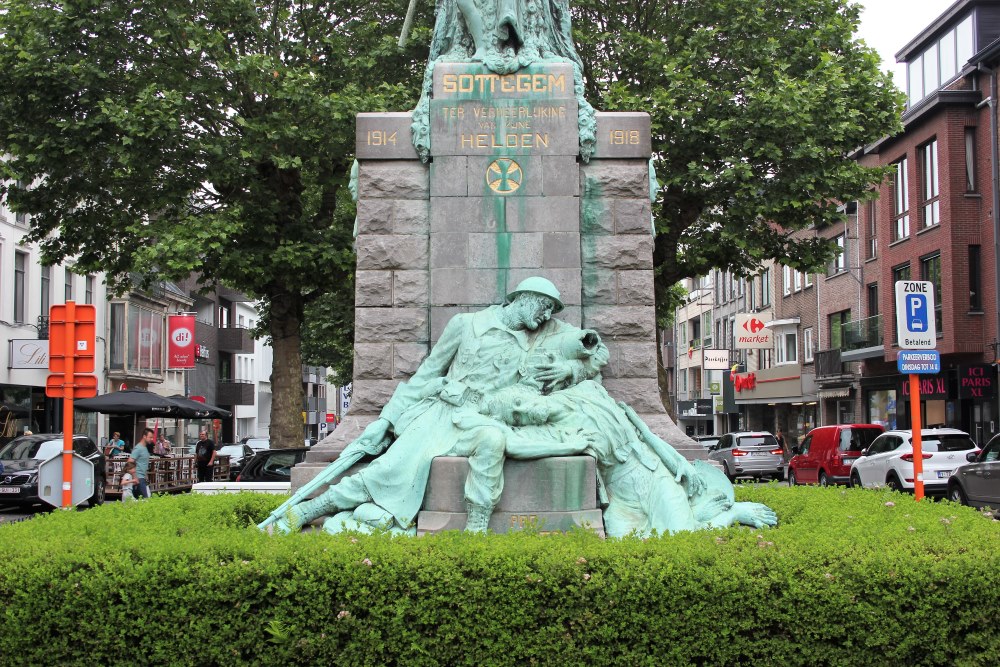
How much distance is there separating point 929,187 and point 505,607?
3347cm

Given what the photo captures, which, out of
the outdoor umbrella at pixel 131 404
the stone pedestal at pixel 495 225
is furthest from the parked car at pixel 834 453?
the stone pedestal at pixel 495 225

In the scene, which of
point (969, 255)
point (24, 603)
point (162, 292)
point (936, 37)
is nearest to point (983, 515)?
point (24, 603)

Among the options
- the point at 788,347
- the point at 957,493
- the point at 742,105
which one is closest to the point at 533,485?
the point at 957,493

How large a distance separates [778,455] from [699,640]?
3111cm

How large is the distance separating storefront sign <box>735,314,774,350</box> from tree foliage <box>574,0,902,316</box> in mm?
25538

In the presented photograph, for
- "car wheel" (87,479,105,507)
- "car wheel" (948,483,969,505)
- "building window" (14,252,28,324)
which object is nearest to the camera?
"car wheel" (948,483,969,505)

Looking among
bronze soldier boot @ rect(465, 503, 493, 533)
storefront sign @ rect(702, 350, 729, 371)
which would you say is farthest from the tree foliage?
storefront sign @ rect(702, 350, 729, 371)

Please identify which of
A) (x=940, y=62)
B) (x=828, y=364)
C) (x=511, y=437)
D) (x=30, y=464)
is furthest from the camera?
(x=828, y=364)

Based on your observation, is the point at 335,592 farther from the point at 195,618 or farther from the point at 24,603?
the point at 24,603

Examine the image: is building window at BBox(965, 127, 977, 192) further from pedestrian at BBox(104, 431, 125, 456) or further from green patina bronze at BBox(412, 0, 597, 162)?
green patina bronze at BBox(412, 0, 597, 162)

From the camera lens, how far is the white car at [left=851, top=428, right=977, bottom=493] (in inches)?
874

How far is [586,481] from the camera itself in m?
7.99

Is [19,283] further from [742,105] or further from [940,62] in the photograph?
[940,62]

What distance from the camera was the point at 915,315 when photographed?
46.0 feet
